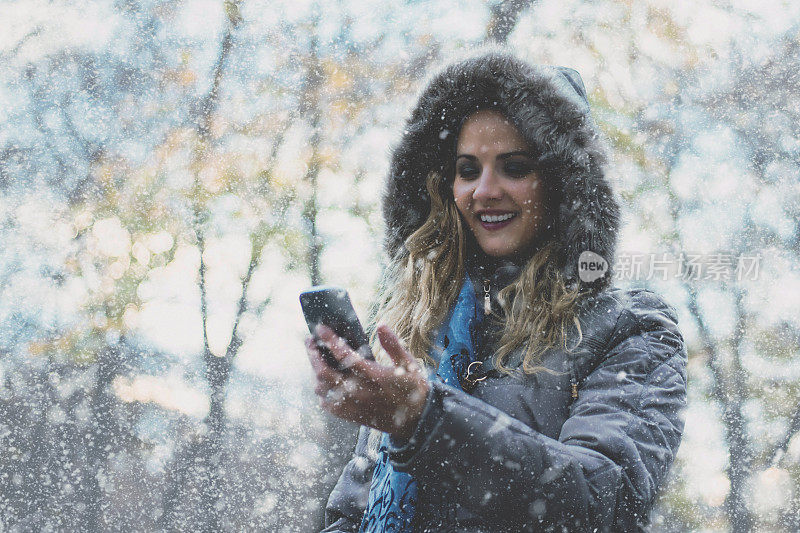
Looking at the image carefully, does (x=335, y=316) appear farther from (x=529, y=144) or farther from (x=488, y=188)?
(x=529, y=144)

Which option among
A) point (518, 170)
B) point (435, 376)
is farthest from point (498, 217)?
point (435, 376)

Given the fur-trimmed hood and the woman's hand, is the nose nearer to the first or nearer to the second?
the fur-trimmed hood

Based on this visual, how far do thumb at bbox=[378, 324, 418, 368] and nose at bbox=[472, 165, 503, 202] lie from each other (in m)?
0.95

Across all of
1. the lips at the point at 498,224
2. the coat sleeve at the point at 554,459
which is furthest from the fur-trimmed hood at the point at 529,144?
→ the coat sleeve at the point at 554,459

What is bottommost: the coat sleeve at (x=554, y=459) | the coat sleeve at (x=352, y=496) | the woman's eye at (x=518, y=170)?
the coat sleeve at (x=352, y=496)

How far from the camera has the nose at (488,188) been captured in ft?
6.23

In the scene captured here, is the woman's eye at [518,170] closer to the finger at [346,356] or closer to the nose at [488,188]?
the nose at [488,188]

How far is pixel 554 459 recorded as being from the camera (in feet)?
3.77

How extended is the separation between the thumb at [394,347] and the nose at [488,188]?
37.4 inches

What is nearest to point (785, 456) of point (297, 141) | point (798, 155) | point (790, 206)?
point (790, 206)

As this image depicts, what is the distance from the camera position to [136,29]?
325 inches

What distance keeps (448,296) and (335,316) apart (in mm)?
947

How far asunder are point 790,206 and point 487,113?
32.1ft

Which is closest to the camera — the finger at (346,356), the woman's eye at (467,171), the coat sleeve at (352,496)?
the finger at (346,356)
